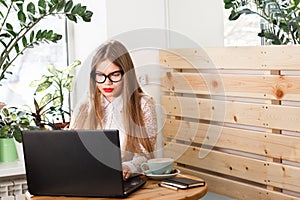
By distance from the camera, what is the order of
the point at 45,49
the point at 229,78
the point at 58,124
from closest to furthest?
the point at 229,78
the point at 58,124
the point at 45,49

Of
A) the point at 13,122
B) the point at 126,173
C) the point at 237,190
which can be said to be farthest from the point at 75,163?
the point at 13,122

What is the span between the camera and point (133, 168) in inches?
101

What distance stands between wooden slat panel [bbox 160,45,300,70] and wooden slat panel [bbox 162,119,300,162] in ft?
0.99

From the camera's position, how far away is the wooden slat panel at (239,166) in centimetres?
253

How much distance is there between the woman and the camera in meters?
2.60

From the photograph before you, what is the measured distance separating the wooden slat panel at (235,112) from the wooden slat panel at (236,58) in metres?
0.18

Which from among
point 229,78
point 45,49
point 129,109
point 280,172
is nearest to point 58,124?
point 45,49

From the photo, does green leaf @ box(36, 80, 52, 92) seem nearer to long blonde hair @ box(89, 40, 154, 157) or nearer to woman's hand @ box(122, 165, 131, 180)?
long blonde hair @ box(89, 40, 154, 157)

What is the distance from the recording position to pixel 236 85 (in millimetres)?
2787

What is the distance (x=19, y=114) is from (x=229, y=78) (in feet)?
3.82

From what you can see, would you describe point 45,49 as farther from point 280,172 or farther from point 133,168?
point 280,172

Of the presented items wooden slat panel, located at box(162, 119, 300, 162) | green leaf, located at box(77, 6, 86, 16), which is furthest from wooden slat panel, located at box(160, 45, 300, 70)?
green leaf, located at box(77, 6, 86, 16)

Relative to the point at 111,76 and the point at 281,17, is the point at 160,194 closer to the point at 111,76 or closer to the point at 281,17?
the point at 111,76

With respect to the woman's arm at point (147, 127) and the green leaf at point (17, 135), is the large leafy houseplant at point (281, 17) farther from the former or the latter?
the green leaf at point (17, 135)
